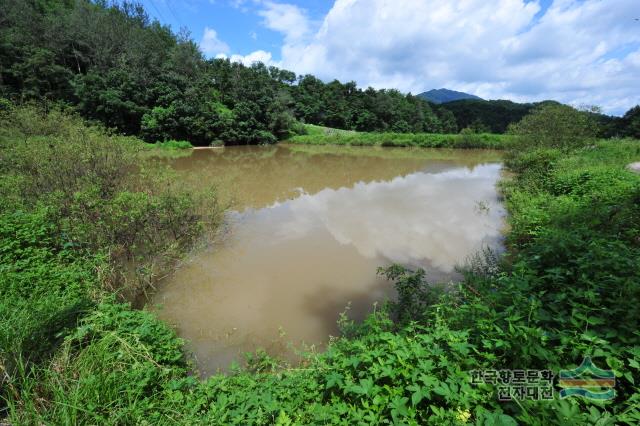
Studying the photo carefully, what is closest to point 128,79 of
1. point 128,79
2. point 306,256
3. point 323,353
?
point 128,79

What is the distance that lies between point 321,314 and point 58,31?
37800 millimetres

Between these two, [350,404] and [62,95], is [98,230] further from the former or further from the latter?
[62,95]

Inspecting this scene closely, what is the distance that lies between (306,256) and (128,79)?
27.2 metres

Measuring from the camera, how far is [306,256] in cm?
645

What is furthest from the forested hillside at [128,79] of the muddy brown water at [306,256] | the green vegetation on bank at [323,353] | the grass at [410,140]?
the green vegetation on bank at [323,353]

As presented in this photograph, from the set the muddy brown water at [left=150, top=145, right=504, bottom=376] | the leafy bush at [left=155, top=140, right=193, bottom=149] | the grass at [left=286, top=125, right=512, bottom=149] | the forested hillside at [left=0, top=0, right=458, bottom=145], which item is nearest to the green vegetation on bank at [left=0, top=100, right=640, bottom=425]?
the muddy brown water at [left=150, top=145, right=504, bottom=376]

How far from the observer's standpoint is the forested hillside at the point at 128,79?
2409 centimetres

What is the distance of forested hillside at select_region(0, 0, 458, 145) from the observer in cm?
2409

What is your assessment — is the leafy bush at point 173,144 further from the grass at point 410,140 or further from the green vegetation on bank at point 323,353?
the green vegetation on bank at point 323,353

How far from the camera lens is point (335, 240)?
287 inches

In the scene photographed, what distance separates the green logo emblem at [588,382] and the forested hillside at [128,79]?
90.6 feet

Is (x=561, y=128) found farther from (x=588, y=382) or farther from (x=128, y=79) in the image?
(x=128, y=79)

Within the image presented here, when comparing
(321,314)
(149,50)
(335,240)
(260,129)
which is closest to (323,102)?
(260,129)

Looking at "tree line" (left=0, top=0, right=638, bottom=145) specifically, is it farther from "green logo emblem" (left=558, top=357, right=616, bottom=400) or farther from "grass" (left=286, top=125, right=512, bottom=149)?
"green logo emblem" (left=558, top=357, right=616, bottom=400)
